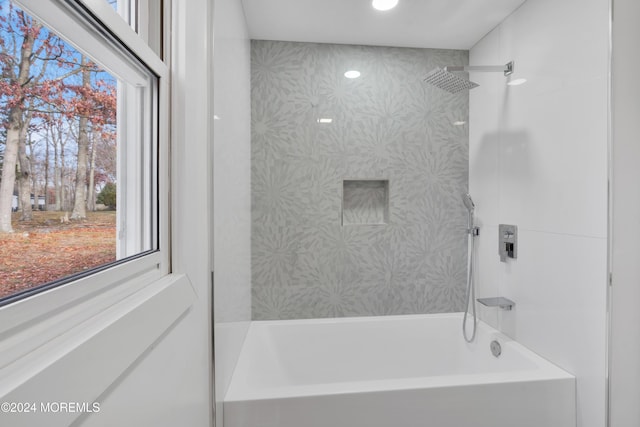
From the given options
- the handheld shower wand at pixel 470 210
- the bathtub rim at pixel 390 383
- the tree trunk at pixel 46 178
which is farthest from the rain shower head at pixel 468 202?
the tree trunk at pixel 46 178

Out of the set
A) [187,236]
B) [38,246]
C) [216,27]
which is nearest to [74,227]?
[38,246]

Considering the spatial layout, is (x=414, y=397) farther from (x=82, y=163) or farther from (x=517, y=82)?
(x=517, y=82)

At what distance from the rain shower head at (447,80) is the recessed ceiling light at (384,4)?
0.41m

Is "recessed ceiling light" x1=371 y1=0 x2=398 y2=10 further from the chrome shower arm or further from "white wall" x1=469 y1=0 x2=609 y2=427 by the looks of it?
"white wall" x1=469 y1=0 x2=609 y2=427

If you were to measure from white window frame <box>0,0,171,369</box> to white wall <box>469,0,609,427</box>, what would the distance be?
149 centimetres

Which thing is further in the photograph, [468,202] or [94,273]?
[468,202]

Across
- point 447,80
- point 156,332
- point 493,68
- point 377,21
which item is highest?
point 377,21

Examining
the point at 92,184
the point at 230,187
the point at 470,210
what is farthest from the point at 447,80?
the point at 92,184

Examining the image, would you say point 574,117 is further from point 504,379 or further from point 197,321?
point 197,321

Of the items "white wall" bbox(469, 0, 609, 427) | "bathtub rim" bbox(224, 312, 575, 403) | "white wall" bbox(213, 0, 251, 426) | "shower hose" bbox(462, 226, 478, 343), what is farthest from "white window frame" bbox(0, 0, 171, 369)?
"shower hose" bbox(462, 226, 478, 343)

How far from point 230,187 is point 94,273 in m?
0.86

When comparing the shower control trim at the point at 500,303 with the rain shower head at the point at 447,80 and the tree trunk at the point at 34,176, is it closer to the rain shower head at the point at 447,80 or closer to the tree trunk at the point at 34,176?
the rain shower head at the point at 447,80

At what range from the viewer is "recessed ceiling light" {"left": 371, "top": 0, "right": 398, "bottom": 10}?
1.72 metres

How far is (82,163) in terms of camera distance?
1.81 ft
